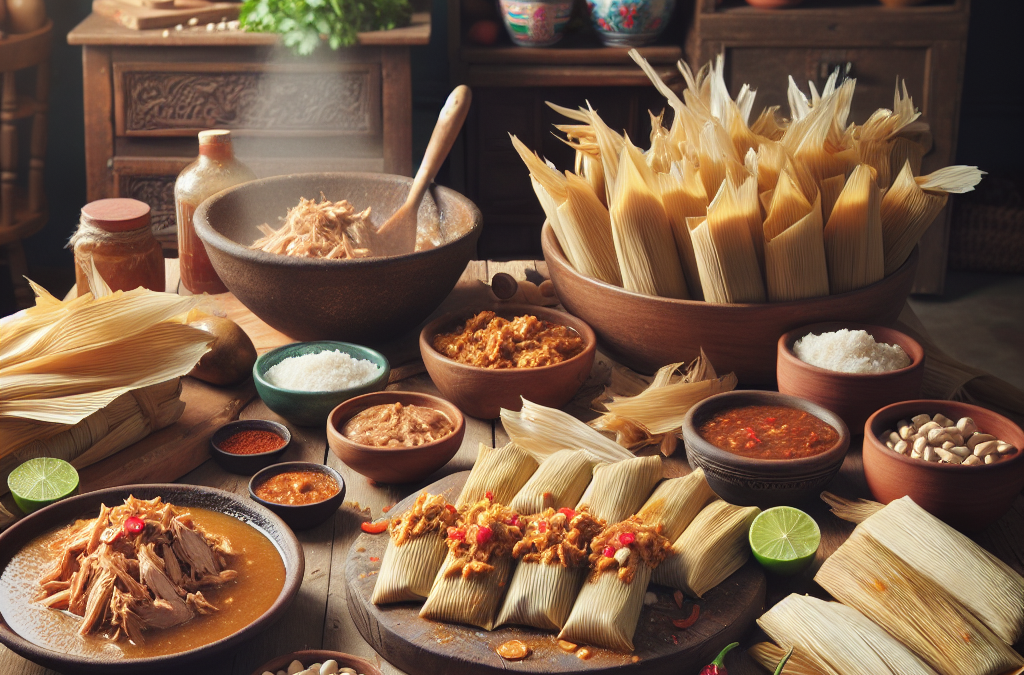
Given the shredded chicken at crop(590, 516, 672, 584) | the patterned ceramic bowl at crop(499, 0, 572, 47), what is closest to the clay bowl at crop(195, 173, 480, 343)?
the shredded chicken at crop(590, 516, 672, 584)

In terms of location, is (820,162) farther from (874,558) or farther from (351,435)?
(351,435)

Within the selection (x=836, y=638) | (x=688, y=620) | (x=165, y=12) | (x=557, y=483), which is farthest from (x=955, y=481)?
(x=165, y=12)

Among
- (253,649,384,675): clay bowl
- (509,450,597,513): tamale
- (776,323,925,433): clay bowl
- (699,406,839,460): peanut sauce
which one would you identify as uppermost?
(776,323,925,433): clay bowl

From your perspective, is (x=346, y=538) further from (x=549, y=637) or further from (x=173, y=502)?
(x=549, y=637)

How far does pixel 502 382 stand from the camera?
184cm

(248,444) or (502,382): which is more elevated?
(502,382)

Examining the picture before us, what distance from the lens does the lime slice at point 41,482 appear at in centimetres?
155

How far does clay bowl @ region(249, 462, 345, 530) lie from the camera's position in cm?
157

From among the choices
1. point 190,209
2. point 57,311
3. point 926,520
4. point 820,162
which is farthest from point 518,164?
point 926,520

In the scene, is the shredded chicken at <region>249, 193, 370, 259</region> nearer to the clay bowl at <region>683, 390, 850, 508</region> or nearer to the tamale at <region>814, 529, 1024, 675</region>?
the clay bowl at <region>683, 390, 850, 508</region>

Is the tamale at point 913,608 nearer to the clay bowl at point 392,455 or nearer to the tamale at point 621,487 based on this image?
the tamale at point 621,487

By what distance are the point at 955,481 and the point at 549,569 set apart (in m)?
0.61

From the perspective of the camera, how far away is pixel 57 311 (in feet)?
5.95

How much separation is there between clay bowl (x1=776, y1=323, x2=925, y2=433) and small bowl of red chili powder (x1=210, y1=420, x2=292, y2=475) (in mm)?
897
